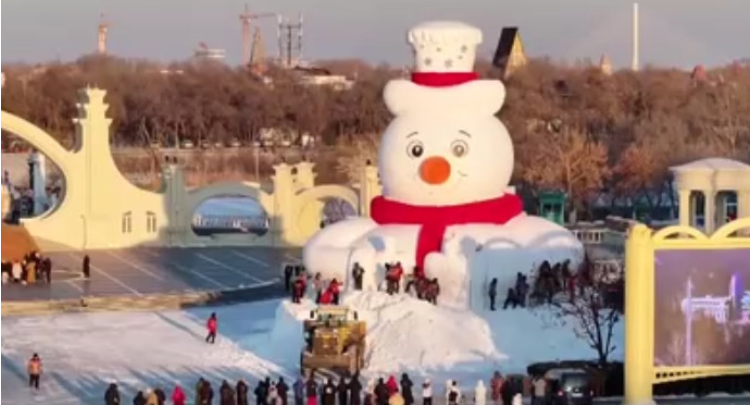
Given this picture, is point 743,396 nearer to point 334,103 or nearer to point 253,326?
point 253,326

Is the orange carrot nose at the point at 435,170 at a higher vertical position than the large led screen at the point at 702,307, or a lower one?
higher

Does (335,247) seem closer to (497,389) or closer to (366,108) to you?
(497,389)

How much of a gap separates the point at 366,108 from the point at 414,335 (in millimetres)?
56191

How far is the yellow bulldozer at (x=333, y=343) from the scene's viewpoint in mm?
24578

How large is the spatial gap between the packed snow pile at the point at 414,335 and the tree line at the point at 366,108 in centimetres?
3118

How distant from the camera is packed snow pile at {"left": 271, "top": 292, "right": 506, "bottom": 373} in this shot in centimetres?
2542

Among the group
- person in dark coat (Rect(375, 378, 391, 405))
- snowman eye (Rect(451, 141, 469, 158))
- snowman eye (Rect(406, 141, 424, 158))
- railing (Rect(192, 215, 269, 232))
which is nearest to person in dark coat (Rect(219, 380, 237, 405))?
person in dark coat (Rect(375, 378, 391, 405))

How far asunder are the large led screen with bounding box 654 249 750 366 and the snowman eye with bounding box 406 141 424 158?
695 cm

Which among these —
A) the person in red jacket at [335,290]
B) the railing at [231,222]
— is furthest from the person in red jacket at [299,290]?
the railing at [231,222]

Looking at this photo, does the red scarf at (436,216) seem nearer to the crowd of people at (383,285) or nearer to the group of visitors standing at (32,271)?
the crowd of people at (383,285)

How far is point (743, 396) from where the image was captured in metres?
23.1

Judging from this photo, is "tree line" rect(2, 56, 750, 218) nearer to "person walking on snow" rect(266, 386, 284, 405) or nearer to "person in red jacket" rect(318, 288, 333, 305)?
"person in red jacket" rect(318, 288, 333, 305)

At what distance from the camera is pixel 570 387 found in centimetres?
2261

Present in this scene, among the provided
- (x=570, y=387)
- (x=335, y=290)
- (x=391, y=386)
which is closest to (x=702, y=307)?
(x=570, y=387)
